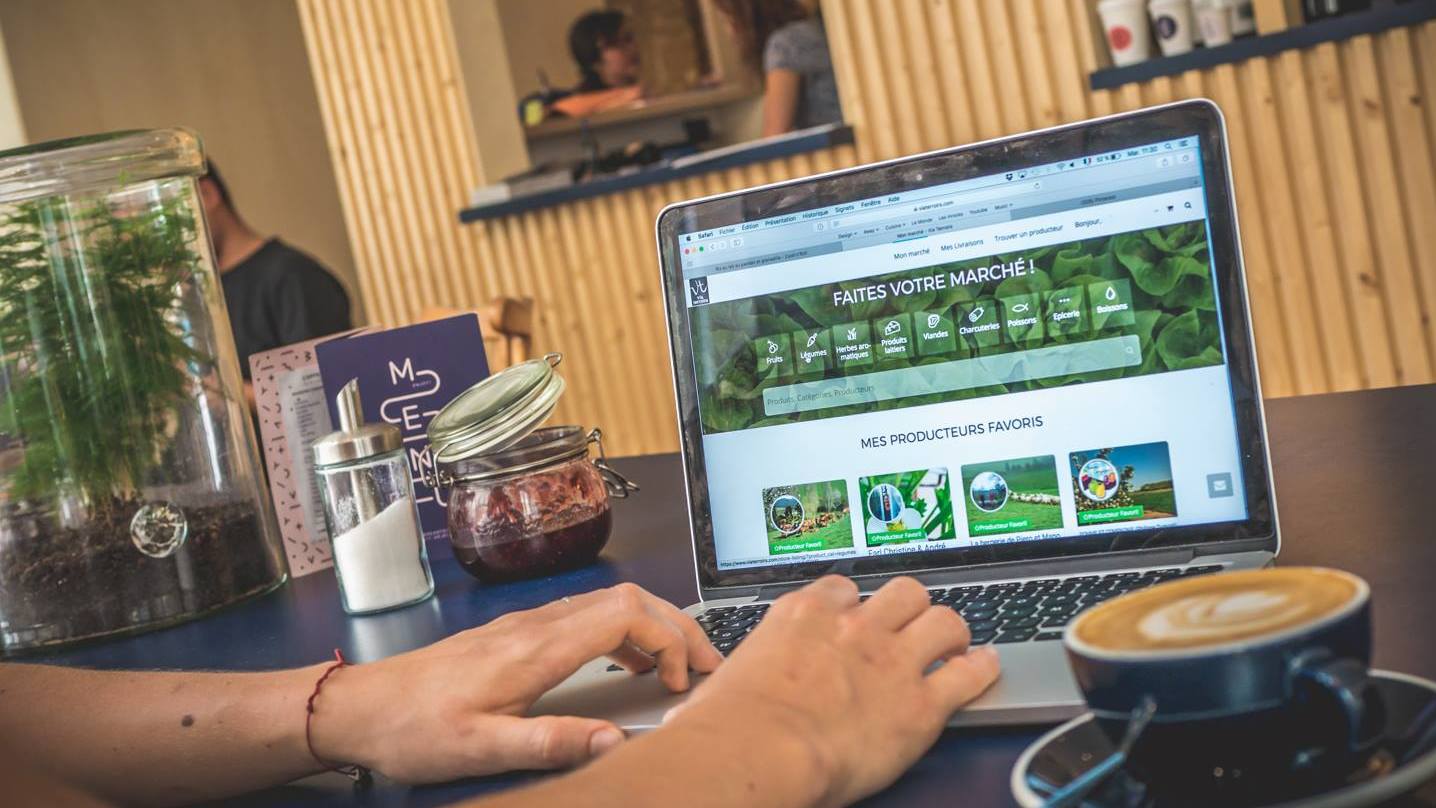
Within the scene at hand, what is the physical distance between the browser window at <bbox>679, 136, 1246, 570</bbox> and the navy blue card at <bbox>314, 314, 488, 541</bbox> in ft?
1.73

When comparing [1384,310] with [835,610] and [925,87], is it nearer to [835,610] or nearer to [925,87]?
[925,87]

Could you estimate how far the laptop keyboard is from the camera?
824mm

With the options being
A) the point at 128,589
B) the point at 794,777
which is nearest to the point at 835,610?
the point at 794,777

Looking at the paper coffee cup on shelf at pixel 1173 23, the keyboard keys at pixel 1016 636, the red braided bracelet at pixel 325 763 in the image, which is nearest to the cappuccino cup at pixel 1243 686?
the keyboard keys at pixel 1016 636

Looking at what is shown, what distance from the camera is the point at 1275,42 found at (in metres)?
3.24

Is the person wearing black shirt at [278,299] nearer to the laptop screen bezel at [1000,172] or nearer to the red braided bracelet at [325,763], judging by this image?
the laptop screen bezel at [1000,172]

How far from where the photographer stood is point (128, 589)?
4.55 feet

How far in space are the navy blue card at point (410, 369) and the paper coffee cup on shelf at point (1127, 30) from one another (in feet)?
7.81

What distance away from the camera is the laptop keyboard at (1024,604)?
2.70ft

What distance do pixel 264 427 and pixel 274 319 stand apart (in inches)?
73.6

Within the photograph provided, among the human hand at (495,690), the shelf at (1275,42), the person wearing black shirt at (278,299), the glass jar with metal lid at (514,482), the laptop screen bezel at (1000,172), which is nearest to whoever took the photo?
the human hand at (495,690)

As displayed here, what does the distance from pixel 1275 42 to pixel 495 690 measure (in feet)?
9.68

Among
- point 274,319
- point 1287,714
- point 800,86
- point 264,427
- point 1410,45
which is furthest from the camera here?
point 800,86

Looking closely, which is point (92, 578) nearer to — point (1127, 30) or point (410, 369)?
point (410, 369)
